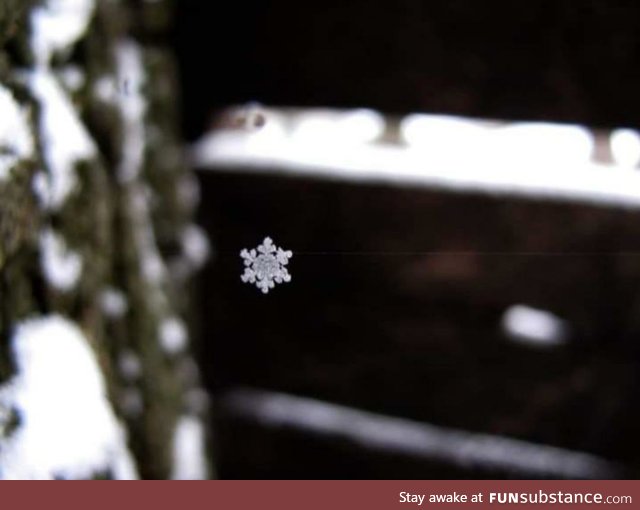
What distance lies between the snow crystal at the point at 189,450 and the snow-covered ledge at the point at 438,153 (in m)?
0.44

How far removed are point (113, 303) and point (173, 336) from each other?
161mm

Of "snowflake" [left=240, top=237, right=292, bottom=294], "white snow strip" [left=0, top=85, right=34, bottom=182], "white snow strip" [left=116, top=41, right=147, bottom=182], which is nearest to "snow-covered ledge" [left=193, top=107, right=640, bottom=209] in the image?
"white snow strip" [left=116, top=41, right=147, bottom=182]

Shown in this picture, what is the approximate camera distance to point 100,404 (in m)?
0.81

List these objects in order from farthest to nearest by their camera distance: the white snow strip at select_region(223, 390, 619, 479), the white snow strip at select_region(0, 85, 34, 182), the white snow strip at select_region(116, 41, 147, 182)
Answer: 1. the white snow strip at select_region(223, 390, 619, 479)
2. the white snow strip at select_region(116, 41, 147, 182)
3. the white snow strip at select_region(0, 85, 34, 182)

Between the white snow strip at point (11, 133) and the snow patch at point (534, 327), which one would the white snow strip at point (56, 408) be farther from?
the snow patch at point (534, 327)

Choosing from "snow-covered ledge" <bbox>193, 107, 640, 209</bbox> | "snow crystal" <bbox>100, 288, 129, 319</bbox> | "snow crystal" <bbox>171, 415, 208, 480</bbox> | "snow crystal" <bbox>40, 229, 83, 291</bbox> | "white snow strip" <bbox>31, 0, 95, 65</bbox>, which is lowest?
"snow crystal" <bbox>171, 415, 208, 480</bbox>

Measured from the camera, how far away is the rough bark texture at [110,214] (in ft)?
2.42

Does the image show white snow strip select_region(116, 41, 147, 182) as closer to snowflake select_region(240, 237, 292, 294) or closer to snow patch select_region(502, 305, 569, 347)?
snowflake select_region(240, 237, 292, 294)

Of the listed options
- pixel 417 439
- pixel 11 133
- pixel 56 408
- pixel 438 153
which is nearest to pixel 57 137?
pixel 11 133

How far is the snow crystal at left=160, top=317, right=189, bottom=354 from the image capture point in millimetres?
1051

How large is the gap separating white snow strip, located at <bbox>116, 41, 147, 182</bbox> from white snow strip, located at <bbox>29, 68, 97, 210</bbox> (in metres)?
0.14

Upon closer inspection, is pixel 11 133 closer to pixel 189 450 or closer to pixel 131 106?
pixel 131 106

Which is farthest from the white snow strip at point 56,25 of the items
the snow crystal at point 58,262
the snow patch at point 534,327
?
the snow patch at point 534,327

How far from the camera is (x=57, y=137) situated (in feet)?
2.57
